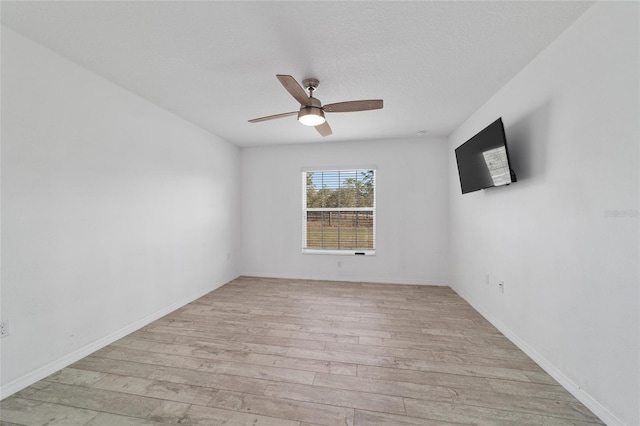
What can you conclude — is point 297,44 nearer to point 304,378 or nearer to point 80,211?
point 80,211

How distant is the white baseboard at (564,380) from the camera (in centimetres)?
151

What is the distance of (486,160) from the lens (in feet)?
8.61

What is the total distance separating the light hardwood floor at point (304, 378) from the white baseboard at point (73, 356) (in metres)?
0.07

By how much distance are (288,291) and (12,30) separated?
3812 mm

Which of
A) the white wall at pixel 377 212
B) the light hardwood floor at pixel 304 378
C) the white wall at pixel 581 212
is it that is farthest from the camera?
the white wall at pixel 377 212

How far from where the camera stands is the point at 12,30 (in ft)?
5.91

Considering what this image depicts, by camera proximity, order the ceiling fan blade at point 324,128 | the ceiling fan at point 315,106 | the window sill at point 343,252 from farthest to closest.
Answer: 1. the window sill at point 343,252
2. the ceiling fan blade at point 324,128
3. the ceiling fan at point 315,106

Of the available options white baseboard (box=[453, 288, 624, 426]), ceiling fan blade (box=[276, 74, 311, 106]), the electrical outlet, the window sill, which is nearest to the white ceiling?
ceiling fan blade (box=[276, 74, 311, 106])

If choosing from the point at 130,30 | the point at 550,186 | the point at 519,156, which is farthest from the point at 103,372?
the point at 519,156

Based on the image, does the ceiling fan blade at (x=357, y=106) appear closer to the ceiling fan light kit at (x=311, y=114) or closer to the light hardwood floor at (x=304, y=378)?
the ceiling fan light kit at (x=311, y=114)

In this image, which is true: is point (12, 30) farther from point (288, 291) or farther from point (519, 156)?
point (519, 156)

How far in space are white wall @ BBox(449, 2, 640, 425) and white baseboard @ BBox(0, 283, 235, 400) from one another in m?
3.87

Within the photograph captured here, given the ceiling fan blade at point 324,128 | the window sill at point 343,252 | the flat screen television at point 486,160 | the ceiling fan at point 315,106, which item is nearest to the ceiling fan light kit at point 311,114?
the ceiling fan at point 315,106

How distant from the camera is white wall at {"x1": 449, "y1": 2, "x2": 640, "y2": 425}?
1410 mm
